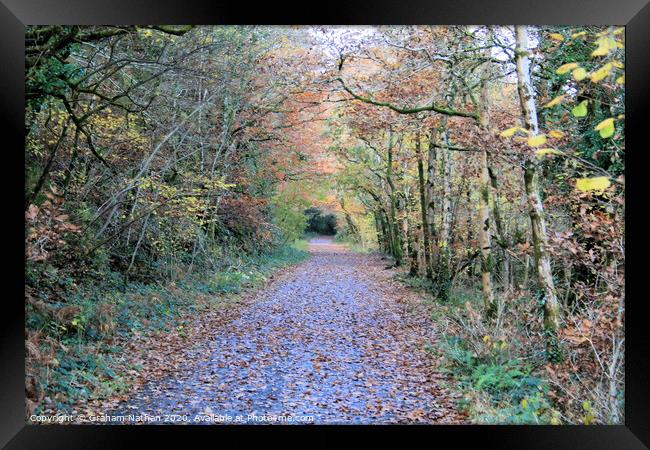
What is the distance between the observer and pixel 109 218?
5711mm

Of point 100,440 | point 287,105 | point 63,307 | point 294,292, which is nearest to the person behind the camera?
point 100,440

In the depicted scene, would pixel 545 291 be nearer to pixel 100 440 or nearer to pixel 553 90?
pixel 553 90

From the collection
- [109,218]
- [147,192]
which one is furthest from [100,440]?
[147,192]

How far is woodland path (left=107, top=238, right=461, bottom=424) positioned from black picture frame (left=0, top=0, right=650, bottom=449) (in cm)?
22

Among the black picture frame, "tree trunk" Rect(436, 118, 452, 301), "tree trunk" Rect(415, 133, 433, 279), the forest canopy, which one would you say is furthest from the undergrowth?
"tree trunk" Rect(415, 133, 433, 279)

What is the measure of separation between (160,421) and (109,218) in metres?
2.74

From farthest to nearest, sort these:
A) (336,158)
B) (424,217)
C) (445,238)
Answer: (424,217) → (336,158) → (445,238)

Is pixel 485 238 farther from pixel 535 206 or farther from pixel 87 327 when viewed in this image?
pixel 87 327

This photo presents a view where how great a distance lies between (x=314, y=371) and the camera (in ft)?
16.2

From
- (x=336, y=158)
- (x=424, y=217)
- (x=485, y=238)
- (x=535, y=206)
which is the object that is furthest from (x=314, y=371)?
(x=424, y=217)

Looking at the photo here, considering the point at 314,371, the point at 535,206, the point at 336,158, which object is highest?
the point at 336,158
